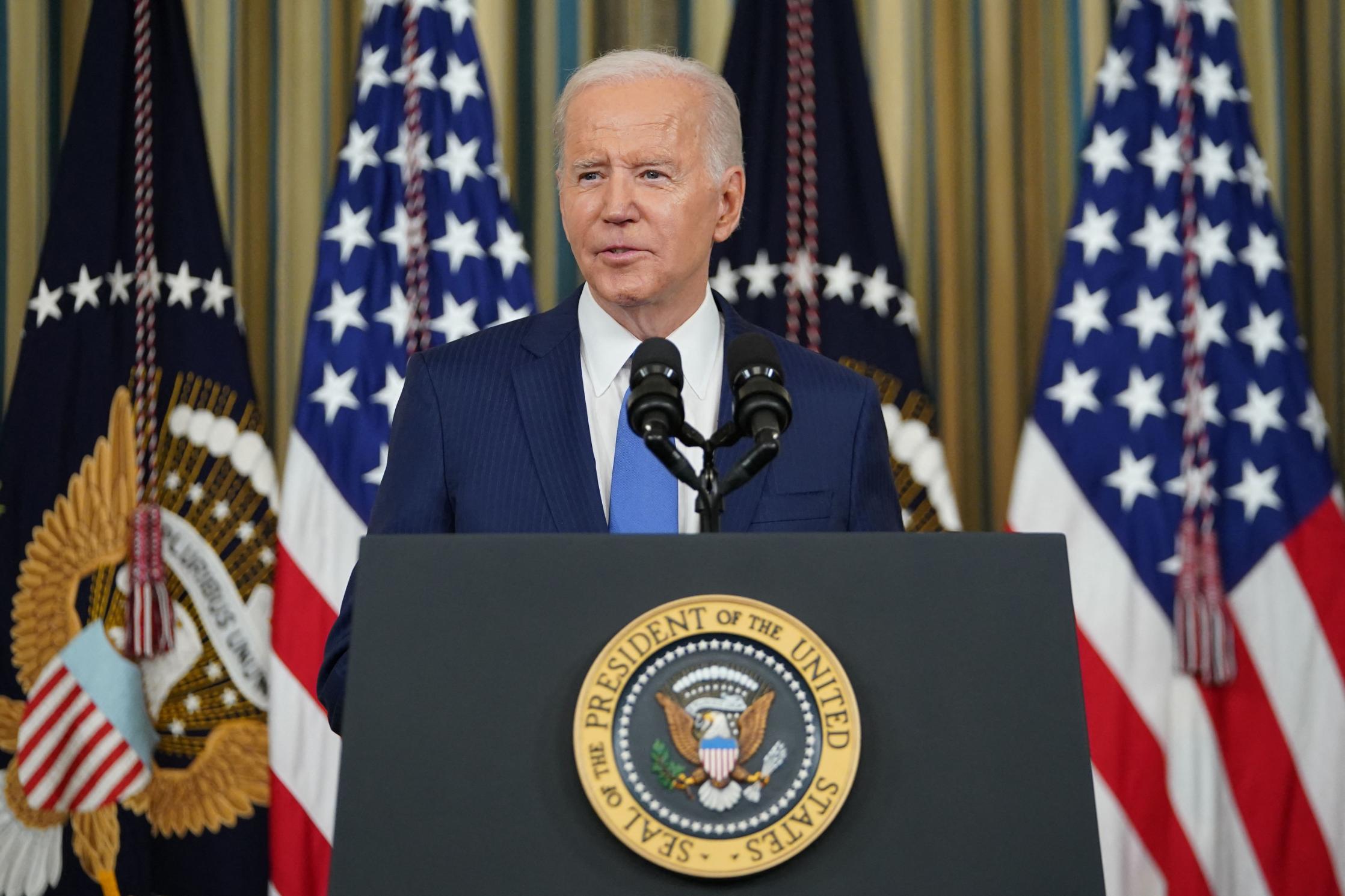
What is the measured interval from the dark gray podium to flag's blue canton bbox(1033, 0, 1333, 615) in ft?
7.36

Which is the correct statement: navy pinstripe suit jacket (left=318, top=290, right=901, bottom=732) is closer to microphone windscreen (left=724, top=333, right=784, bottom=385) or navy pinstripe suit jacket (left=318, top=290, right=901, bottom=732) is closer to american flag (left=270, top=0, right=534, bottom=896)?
microphone windscreen (left=724, top=333, right=784, bottom=385)

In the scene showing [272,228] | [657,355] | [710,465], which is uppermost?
[272,228]

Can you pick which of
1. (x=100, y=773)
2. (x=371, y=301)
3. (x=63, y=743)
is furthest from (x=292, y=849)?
(x=371, y=301)

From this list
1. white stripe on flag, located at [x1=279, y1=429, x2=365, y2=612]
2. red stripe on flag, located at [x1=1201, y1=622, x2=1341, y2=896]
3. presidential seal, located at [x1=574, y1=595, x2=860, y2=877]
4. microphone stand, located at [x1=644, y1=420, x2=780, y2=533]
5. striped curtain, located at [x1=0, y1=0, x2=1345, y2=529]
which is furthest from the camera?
striped curtain, located at [x1=0, y1=0, x2=1345, y2=529]

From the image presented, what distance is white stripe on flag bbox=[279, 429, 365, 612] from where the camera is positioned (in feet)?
11.1

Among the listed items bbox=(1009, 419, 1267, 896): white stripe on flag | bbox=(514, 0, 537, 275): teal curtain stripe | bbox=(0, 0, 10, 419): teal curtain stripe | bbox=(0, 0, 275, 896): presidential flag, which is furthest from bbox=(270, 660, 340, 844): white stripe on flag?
bbox=(1009, 419, 1267, 896): white stripe on flag

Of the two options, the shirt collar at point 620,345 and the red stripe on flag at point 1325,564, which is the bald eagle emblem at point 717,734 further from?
the red stripe on flag at point 1325,564

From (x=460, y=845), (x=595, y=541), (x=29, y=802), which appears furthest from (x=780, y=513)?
(x=29, y=802)

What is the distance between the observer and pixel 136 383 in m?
3.47

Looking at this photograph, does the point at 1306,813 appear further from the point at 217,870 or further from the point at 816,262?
the point at 217,870

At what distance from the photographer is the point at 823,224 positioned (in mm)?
3523

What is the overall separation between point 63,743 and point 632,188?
7.03ft

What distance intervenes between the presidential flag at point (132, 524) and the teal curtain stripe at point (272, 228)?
0.79 ft

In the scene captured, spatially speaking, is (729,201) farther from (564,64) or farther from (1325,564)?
(1325,564)
